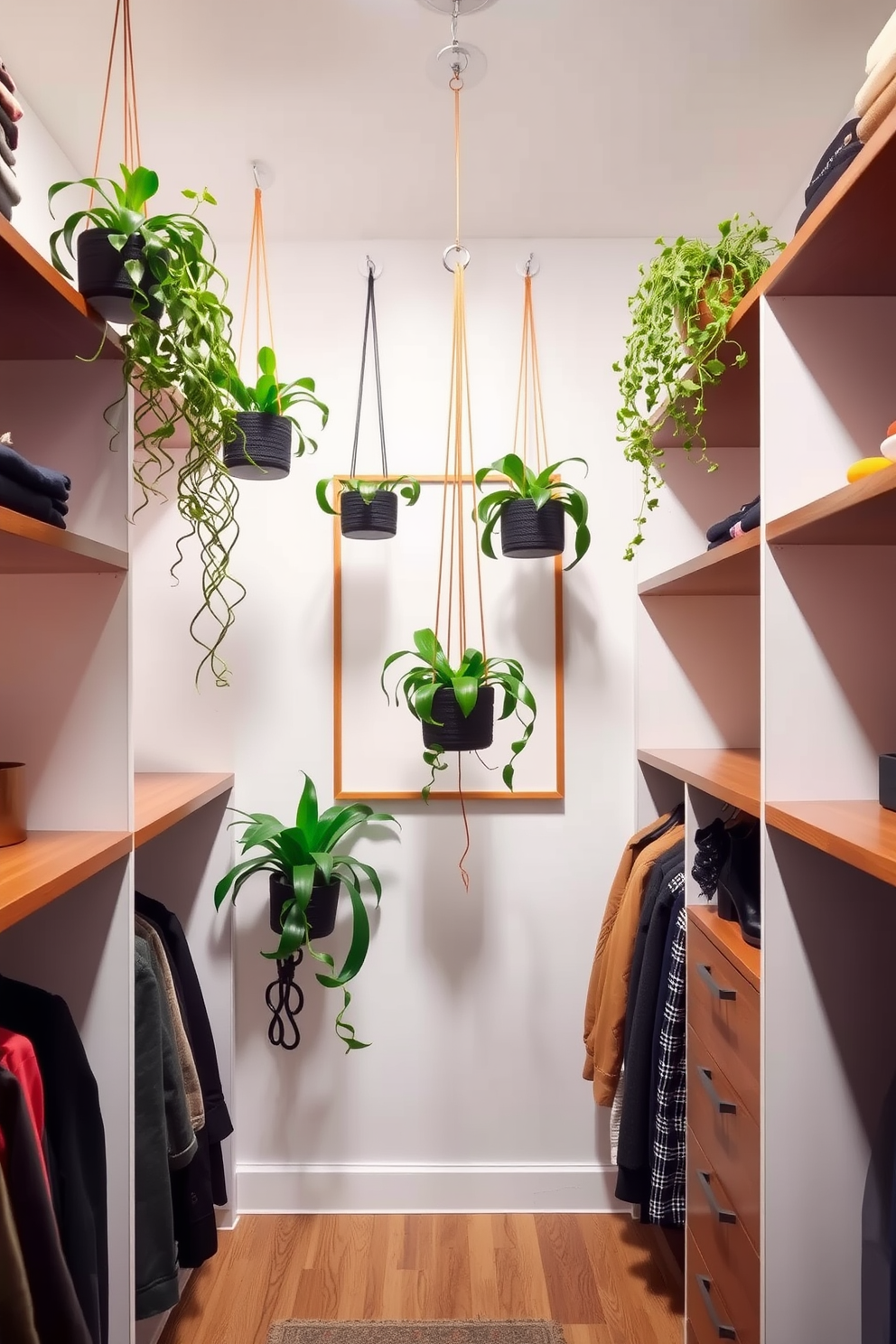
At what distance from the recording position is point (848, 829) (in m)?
1.02

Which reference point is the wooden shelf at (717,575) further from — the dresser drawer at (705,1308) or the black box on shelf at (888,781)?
the dresser drawer at (705,1308)

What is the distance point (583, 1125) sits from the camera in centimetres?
221

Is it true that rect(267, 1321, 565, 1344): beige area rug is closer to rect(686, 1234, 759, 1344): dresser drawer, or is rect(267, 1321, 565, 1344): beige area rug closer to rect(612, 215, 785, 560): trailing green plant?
rect(686, 1234, 759, 1344): dresser drawer

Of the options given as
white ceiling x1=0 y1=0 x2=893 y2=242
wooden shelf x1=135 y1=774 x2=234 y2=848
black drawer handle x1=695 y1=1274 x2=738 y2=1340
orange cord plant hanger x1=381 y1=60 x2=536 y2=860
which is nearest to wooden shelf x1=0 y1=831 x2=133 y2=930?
wooden shelf x1=135 y1=774 x2=234 y2=848

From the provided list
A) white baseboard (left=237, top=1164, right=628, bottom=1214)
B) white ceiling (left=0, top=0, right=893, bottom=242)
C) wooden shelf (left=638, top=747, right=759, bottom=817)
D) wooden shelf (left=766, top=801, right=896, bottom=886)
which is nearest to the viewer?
wooden shelf (left=766, top=801, right=896, bottom=886)

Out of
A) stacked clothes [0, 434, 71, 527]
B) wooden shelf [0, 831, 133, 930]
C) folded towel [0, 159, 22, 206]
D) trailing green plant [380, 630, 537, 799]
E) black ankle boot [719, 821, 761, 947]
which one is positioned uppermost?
folded towel [0, 159, 22, 206]

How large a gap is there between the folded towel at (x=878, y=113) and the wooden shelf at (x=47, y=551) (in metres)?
1.09

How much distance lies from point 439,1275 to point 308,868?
0.99m

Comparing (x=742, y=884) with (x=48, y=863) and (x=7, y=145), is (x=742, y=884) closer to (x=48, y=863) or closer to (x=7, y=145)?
(x=48, y=863)

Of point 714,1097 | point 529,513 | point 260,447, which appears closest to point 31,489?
point 260,447

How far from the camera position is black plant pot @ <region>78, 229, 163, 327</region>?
3.95 feet

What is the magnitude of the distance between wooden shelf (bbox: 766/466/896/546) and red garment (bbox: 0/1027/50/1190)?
1.19m

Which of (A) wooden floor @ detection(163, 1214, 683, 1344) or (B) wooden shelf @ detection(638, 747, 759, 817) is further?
(A) wooden floor @ detection(163, 1214, 683, 1344)

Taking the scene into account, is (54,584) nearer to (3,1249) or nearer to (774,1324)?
(3,1249)
